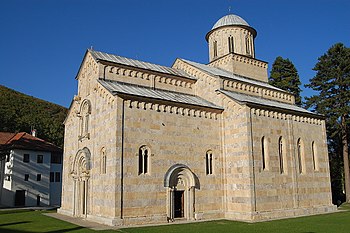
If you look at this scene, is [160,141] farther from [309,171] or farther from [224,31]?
[224,31]

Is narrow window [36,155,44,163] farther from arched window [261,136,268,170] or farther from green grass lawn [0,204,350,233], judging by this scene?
arched window [261,136,268,170]

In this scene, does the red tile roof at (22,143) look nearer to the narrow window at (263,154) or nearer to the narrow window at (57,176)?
the narrow window at (57,176)

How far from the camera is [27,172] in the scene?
34.9 m

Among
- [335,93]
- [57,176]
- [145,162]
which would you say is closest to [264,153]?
[145,162]

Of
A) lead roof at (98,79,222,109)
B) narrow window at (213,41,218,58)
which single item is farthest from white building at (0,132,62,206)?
narrow window at (213,41,218,58)

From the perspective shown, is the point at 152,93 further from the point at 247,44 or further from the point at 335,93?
the point at 335,93

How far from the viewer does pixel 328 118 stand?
104 ft

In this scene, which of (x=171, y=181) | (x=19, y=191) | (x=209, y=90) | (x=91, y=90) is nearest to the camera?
(x=171, y=181)

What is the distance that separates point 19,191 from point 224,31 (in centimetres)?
2712

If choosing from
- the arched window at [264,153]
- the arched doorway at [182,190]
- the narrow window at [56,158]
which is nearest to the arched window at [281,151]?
the arched window at [264,153]

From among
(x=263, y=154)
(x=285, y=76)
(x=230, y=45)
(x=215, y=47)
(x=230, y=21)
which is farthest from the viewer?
(x=285, y=76)

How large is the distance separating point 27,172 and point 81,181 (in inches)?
692

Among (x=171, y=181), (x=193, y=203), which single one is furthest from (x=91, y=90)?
(x=193, y=203)

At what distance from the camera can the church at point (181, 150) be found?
17125 millimetres
